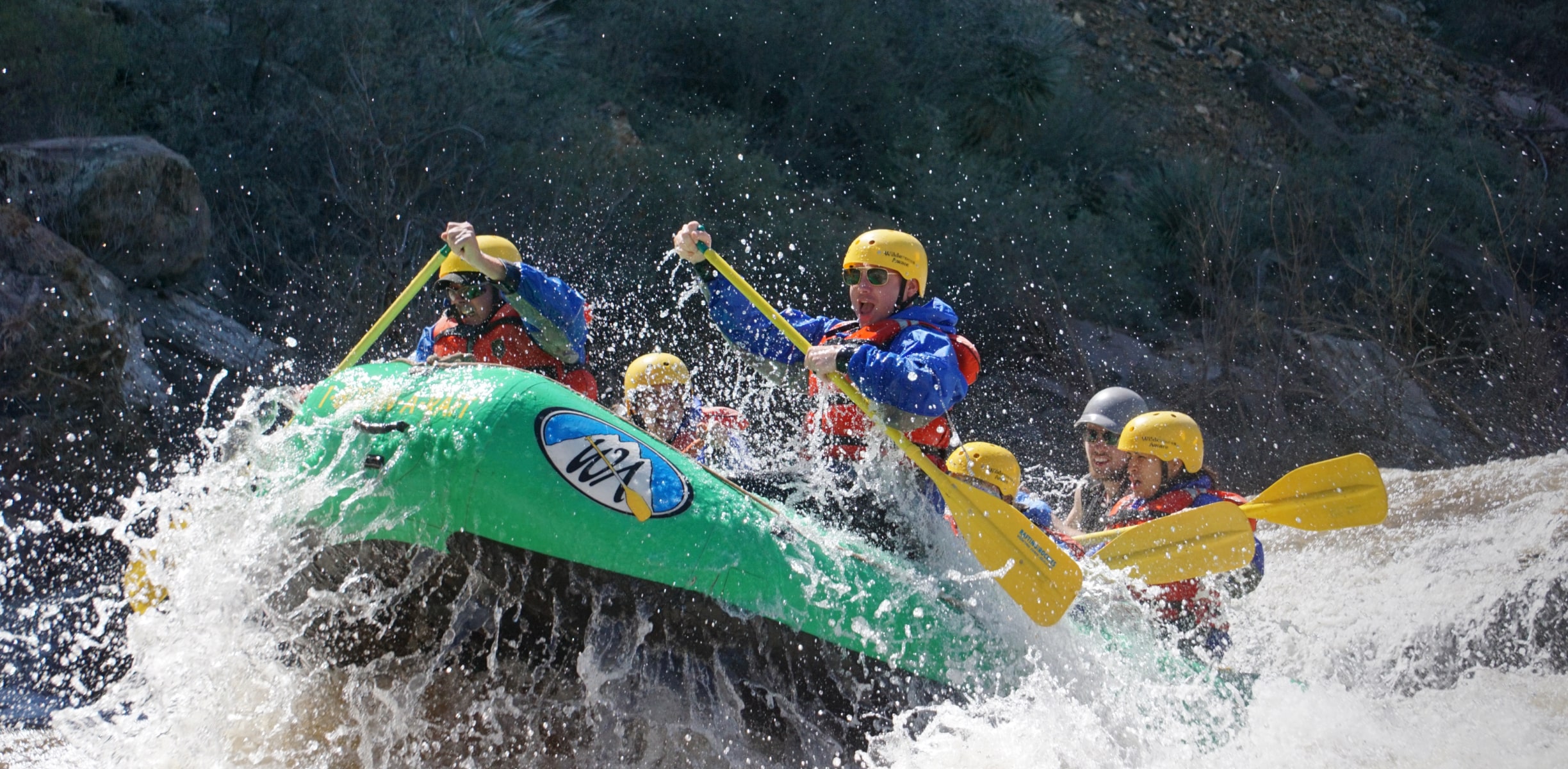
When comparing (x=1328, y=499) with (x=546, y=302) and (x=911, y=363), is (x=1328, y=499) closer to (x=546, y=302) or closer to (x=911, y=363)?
(x=911, y=363)

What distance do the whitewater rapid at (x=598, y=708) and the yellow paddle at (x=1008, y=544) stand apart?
228mm

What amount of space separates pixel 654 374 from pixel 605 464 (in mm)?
2490

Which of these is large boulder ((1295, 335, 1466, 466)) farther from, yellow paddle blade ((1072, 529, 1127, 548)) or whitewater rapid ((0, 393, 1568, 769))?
yellow paddle blade ((1072, 529, 1127, 548))

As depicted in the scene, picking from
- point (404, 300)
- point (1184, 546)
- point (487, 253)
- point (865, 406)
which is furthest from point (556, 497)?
point (1184, 546)

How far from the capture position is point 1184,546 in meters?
4.70

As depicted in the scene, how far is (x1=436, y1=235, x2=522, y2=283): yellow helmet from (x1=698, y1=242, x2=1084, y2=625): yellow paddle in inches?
69.2

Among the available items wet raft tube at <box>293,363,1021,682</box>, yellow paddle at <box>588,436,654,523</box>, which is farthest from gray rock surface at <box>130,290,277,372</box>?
yellow paddle at <box>588,436,654,523</box>

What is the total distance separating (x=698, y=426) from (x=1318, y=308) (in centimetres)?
827

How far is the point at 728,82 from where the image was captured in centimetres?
1452

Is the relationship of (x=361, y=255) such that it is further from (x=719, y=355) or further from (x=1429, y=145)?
(x=1429, y=145)

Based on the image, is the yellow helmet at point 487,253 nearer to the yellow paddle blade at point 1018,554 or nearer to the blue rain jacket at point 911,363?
the blue rain jacket at point 911,363

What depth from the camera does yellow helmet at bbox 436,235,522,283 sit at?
5.16m

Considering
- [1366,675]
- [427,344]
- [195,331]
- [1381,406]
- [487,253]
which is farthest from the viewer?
[1381,406]

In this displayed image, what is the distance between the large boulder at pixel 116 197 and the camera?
789cm
